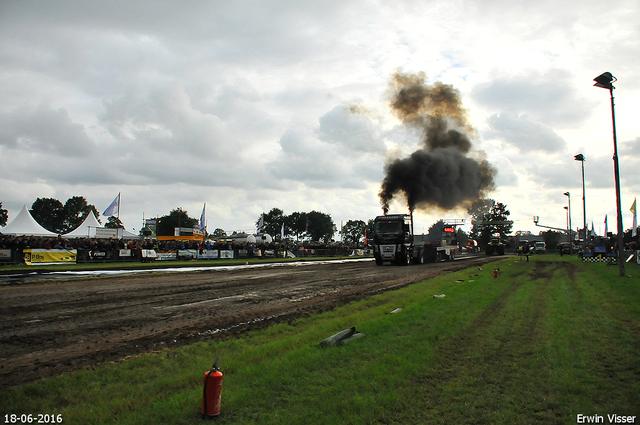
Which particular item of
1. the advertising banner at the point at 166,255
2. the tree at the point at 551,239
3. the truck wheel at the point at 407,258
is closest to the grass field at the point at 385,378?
the truck wheel at the point at 407,258

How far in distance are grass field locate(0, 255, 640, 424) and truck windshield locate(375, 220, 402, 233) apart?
20.3 meters

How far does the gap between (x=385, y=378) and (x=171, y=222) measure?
472 feet

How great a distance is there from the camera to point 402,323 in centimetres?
841

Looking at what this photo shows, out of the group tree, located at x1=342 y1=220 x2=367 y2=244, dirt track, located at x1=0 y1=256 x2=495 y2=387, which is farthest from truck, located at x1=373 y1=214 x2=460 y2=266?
tree, located at x1=342 y1=220 x2=367 y2=244

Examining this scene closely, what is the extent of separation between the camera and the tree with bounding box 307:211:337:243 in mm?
163250

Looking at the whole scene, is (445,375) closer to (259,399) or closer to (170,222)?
(259,399)

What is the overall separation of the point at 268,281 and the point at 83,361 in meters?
12.0

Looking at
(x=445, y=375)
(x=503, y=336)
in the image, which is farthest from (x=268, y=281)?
(x=445, y=375)

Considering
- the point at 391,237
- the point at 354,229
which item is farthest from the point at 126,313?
the point at 354,229

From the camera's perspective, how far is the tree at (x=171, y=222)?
138250mm

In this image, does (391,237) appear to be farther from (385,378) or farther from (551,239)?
(551,239)

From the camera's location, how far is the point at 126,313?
9.77 m

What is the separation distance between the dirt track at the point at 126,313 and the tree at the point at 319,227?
146 m

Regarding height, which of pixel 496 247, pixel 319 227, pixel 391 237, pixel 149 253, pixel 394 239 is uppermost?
pixel 319 227
